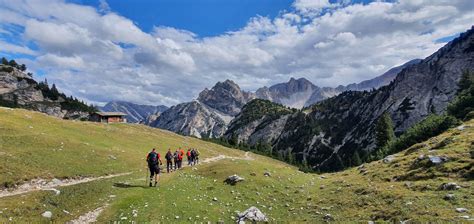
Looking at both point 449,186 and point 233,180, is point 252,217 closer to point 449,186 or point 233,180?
point 233,180

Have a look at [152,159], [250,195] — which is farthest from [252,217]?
[152,159]

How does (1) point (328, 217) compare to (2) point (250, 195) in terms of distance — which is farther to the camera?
(2) point (250, 195)

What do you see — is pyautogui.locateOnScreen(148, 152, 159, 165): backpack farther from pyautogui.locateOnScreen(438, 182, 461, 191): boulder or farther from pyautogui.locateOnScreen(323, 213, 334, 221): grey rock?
pyautogui.locateOnScreen(438, 182, 461, 191): boulder

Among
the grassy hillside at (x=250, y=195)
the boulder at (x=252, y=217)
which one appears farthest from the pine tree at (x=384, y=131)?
the boulder at (x=252, y=217)

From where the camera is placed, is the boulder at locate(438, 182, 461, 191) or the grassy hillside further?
the boulder at locate(438, 182, 461, 191)

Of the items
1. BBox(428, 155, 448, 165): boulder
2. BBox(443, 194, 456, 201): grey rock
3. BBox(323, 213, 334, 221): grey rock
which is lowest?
BBox(323, 213, 334, 221): grey rock

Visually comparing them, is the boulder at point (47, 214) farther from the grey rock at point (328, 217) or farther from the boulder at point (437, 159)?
the boulder at point (437, 159)

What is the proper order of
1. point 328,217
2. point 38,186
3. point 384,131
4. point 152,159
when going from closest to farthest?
point 328,217, point 38,186, point 152,159, point 384,131

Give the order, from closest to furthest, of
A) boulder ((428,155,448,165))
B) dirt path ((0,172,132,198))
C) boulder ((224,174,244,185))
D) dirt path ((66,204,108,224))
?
1. dirt path ((66,204,108,224))
2. dirt path ((0,172,132,198))
3. boulder ((428,155,448,165))
4. boulder ((224,174,244,185))

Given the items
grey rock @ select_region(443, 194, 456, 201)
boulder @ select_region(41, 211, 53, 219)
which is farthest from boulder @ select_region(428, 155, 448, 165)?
boulder @ select_region(41, 211, 53, 219)

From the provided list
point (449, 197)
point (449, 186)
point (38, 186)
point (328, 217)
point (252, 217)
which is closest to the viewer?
point (449, 197)

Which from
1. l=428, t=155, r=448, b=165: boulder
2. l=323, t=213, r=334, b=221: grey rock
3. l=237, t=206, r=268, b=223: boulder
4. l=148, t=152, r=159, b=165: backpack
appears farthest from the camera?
l=148, t=152, r=159, b=165: backpack

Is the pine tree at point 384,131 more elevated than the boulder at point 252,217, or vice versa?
the pine tree at point 384,131

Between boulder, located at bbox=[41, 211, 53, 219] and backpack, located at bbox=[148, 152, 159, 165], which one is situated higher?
backpack, located at bbox=[148, 152, 159, 165]
